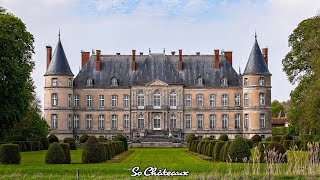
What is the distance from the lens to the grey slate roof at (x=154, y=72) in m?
53.9

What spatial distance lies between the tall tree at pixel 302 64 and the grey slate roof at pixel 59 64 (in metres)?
18.7

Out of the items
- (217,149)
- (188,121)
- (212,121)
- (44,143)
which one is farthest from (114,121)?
(217,149)

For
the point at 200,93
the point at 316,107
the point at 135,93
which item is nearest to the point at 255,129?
the point at 200,93

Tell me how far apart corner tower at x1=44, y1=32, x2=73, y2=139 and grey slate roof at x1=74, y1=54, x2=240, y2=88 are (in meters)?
2.05

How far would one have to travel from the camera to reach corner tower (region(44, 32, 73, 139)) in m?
51.9

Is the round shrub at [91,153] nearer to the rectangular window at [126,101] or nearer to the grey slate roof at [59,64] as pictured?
the grey slate roof at [59,64]

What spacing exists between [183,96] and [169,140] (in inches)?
231

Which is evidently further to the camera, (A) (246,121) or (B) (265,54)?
(B) (265,54)

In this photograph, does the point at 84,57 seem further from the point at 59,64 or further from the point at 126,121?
the point at 126,121

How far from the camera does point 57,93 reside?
52062 millimetres

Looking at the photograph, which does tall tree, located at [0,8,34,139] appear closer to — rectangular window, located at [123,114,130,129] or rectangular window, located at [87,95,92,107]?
rectangular window, located at [87,95,92,107]

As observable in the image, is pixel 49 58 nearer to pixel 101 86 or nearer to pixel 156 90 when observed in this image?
pixel 101 86

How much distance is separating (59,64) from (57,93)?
7.52 feet

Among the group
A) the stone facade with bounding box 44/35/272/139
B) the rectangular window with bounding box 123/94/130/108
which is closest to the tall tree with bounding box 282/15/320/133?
the stone facade with bounding box 44/35/272/139
